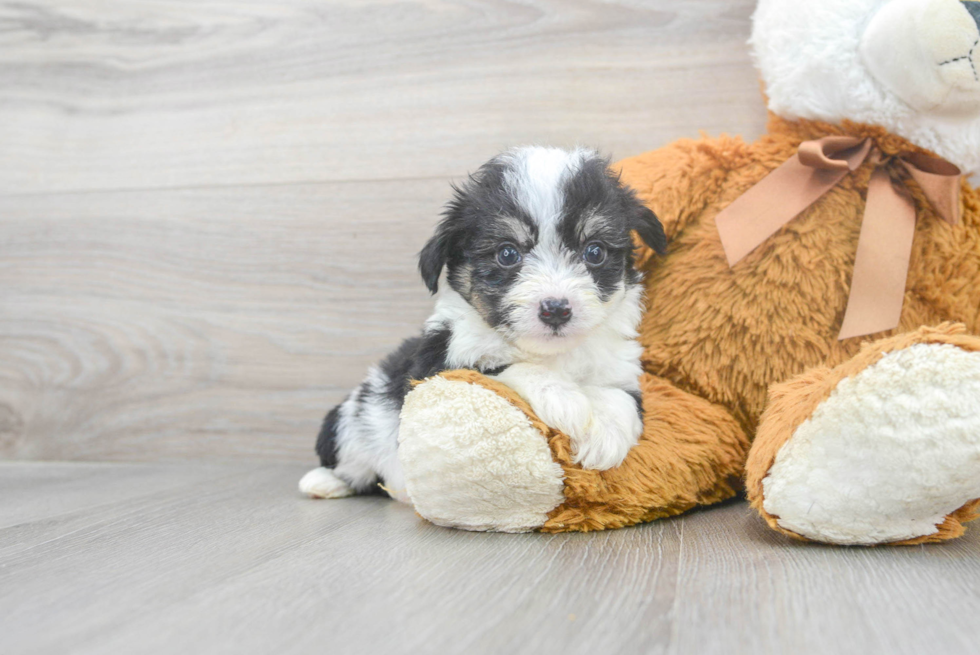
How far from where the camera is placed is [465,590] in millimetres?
1082

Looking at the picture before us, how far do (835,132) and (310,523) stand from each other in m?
1.39

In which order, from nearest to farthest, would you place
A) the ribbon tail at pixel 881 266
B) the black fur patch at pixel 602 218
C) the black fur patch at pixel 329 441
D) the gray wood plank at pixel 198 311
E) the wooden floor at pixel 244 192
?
the black fur patch at pixel 602 218 < the ribbon tail at pixel 881 266 < the black fur patch at pixel 329 441 < the wooden floor at pixel 244 192 < the gray wood plank at pixel 198 311

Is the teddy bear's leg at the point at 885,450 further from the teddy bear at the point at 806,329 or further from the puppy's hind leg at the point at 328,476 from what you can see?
the puppy's hind leg at the point at 328,476

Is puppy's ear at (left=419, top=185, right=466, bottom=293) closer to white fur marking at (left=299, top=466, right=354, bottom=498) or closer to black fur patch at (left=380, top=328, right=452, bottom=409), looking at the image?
black fur patch at (left=380, top=328, right=452, bottom=409)

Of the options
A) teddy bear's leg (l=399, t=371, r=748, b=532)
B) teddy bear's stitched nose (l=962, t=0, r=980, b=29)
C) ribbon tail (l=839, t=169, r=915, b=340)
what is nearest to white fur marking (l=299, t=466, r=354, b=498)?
teddy bear's leg (l=399, t=371, r=748, b=532)

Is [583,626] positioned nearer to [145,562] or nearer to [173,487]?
[145,562]

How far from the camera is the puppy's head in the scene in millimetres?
1379

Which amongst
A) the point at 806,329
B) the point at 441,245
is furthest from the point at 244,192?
the point at 806,329

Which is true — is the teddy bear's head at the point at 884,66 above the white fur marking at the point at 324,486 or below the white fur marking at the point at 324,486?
above

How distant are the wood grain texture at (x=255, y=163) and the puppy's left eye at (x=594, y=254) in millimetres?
759

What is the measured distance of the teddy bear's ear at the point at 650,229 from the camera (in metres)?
1.58

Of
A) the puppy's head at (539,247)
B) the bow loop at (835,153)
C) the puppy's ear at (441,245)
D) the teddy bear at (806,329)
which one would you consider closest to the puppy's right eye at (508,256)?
the puppy's head at (539,247)

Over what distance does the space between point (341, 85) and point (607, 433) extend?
4.75ft

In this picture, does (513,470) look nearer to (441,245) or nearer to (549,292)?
(549,292)
